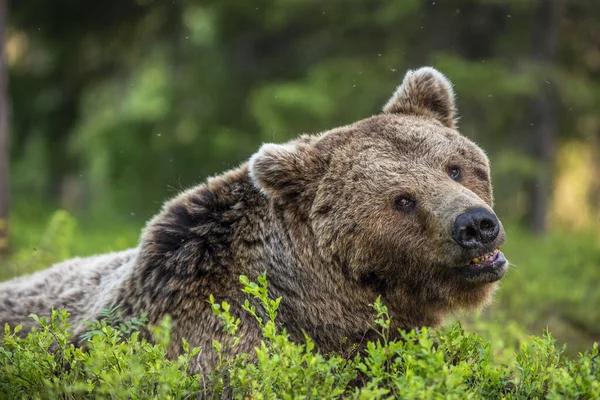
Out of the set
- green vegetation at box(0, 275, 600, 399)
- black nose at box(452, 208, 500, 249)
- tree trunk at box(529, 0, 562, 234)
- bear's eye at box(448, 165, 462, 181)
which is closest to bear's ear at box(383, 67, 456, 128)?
bear's eye at box(448, 165, 462, 181)

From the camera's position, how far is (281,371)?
3252 mm

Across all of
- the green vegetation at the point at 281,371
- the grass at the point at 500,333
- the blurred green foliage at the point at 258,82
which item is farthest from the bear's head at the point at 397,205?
the blurred green foliage at the point at 258,82

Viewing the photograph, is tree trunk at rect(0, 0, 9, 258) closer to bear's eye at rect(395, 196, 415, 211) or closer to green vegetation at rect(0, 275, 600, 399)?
green vegetation at rect(0, 275, 600, 399)

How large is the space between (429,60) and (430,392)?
10249 mm

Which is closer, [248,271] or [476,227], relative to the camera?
[476,227]

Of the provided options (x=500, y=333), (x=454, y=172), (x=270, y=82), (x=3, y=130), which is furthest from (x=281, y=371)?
(x=270, y=82)

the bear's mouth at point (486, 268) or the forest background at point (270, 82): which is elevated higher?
the forest background at point (270, 82)

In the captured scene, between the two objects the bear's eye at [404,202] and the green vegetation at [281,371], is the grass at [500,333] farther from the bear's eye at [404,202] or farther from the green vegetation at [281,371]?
the bear's eye at [404,202]

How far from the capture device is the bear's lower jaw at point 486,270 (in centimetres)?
420

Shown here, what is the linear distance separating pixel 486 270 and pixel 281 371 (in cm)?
146

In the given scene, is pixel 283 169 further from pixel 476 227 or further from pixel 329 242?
pixel 476 227

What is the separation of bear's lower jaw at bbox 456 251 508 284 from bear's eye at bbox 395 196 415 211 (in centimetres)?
45

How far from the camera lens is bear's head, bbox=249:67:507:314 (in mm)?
4199

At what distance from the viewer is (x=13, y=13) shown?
13992 mm
